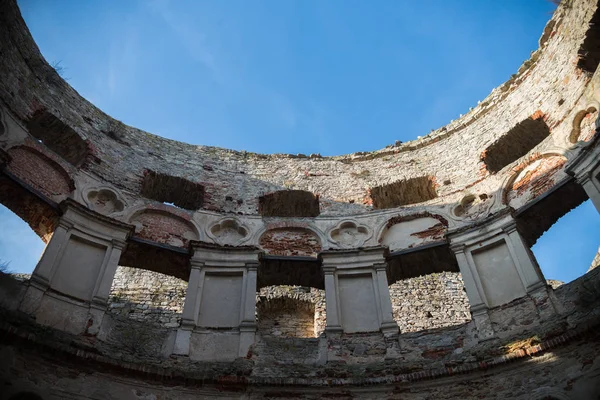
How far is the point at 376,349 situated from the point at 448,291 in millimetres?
7639

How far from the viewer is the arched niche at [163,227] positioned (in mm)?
10695

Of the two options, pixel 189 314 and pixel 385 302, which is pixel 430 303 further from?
pixel 189 314

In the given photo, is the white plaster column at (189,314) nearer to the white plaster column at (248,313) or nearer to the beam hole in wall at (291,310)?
the white plaster column at (248,313)

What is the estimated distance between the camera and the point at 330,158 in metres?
14.3

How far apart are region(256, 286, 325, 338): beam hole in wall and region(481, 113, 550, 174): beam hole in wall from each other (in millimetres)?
6199

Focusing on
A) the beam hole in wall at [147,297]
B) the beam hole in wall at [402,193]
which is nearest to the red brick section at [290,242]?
the beam hole in wall at [402,193]

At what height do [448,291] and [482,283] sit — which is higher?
[448,291]

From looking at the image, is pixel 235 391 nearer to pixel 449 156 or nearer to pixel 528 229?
pixel 528 229

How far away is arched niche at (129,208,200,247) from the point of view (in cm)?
1070

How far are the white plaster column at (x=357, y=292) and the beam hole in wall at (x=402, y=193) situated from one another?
2633mm

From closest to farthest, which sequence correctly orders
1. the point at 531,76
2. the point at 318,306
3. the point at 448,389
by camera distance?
the point at 448,389, the point at 531,76, the point at 318,306

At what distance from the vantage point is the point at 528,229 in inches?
397

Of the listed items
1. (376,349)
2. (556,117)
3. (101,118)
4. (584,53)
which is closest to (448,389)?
(376,349)

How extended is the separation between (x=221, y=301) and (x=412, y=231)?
438cm
